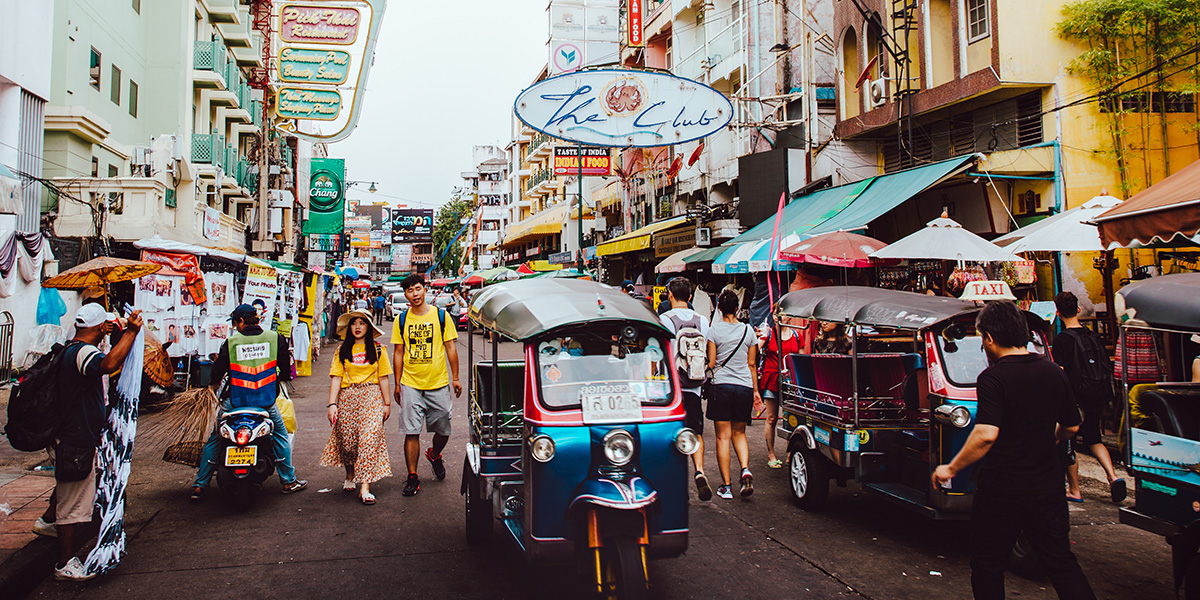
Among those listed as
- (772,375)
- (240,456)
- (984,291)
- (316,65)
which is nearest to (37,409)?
(240,456)

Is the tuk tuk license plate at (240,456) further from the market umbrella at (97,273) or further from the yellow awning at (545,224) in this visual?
the yellow awning at (545,224)

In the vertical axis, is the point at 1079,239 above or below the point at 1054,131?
below

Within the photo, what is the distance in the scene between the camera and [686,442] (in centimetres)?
413

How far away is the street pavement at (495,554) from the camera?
448cm

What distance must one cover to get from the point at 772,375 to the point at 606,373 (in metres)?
4.59

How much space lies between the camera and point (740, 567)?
15.9 feet

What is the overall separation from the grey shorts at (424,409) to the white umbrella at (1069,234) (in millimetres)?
6814

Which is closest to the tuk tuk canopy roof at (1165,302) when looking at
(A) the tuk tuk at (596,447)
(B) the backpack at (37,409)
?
(A) the tuk tuk at (596,447)

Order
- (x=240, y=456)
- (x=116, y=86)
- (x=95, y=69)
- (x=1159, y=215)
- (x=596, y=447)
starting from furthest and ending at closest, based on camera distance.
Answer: (x=116, y=86) → (x=95, y=69) → (x=240, y=456) → (x=1159, y=215) → (x=596, y=447)

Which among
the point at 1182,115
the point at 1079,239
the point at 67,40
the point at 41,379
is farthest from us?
the point at 67,40

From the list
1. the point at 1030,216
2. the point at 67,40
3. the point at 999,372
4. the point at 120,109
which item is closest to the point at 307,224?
the point at 120,109

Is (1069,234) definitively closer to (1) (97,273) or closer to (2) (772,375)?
(2) (772,375)

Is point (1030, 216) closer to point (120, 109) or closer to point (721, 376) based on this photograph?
point (721, 376)

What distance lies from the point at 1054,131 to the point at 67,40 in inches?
720
